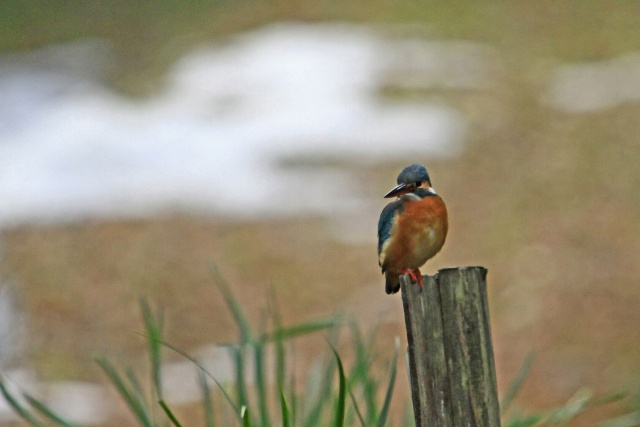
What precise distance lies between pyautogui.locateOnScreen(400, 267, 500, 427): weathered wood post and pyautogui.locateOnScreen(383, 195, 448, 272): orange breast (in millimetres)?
358

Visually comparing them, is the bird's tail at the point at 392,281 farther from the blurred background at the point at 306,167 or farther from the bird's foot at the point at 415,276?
the blurred background at the point at 306,167

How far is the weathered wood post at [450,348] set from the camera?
2.50 meters

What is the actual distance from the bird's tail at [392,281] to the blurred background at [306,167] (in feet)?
10.6

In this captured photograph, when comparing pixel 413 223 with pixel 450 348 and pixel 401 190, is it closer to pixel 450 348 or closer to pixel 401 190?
pixel 401 190

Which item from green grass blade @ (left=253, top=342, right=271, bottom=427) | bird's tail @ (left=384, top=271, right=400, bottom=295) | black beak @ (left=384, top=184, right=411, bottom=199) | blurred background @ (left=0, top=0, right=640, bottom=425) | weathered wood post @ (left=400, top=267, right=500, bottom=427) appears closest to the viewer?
weathered wood post @ (left=400, top=267, right=500, bottom=427)

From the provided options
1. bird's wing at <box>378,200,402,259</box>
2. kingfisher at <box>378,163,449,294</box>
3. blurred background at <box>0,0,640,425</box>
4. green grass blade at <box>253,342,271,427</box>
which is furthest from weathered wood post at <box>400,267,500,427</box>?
blurred background at <box>0,0,640,425</box>

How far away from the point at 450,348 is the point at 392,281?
0.57 metres

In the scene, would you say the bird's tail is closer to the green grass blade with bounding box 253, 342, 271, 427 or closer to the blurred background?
the green grass blade with bounding box 253, 342, 271, 427

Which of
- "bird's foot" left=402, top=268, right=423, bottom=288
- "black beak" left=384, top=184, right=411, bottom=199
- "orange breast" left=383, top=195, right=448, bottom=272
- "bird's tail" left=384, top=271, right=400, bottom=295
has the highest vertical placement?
"black beak" left=384, top=184, right=411, bottom=199

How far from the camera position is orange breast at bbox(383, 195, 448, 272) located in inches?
112

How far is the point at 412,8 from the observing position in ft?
47.7

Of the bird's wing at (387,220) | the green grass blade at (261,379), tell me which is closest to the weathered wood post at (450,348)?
the bird's wing at (387,220)

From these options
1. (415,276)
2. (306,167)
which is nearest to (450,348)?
(415,276)

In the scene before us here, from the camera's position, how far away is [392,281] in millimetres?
3049
